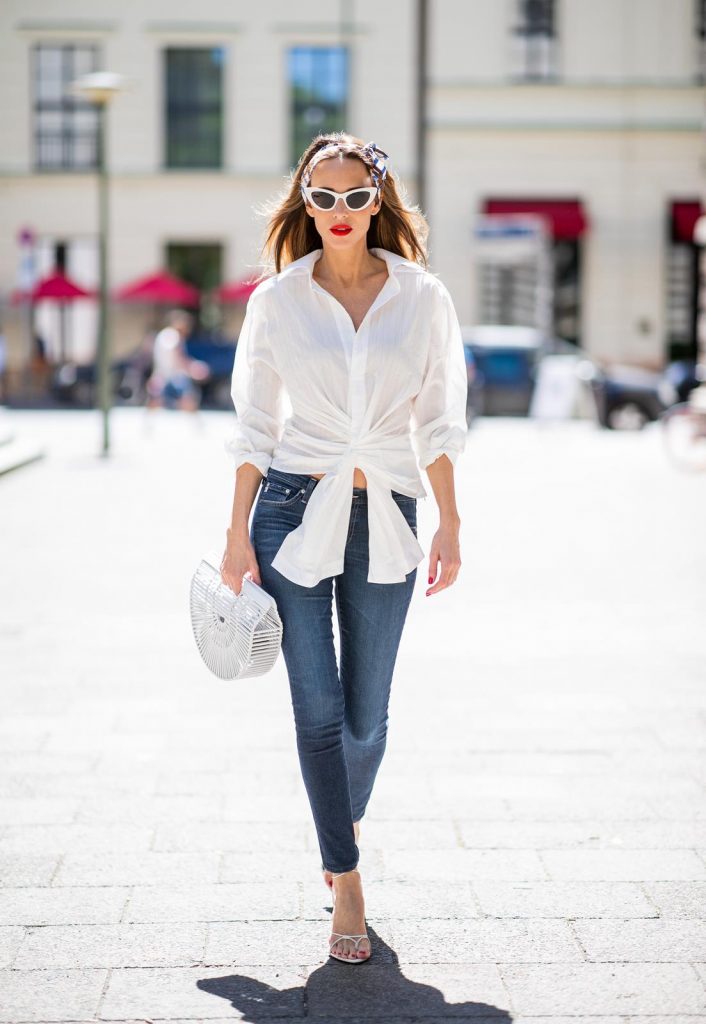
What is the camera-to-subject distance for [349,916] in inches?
134

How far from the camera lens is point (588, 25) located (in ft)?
108

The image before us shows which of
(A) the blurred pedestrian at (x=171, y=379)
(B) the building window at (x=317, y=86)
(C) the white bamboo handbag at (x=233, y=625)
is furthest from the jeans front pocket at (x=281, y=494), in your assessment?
(B) the building window at (x=317, y=86)

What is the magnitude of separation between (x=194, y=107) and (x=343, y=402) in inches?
1242

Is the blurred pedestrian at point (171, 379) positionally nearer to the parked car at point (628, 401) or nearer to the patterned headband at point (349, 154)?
the parked car at point (628, 401)

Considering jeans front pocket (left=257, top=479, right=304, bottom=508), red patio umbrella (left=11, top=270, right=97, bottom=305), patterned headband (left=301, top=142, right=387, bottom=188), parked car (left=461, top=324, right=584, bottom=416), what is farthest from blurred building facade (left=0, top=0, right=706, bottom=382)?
jeans front pocket (left=257, top=479, right=304, bottom=508)

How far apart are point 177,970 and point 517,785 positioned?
1688mm

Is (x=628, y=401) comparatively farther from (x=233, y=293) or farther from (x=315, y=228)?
(x=315, y=228)

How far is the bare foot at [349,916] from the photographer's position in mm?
3387

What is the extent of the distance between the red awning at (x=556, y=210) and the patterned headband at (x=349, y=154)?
97.0ft

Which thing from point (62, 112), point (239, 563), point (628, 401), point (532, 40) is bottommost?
point (628, 401)

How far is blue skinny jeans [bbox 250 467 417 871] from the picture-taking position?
3422mm

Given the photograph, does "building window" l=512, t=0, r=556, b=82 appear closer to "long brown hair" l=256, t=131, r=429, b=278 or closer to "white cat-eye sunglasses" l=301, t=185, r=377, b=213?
"long brown hair" l=256, t=131, r=429, b=278

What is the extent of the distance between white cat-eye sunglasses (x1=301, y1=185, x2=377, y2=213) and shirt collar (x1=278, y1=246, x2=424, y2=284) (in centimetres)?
14

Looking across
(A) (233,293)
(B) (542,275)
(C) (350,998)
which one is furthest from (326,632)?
(B) (542,275)
